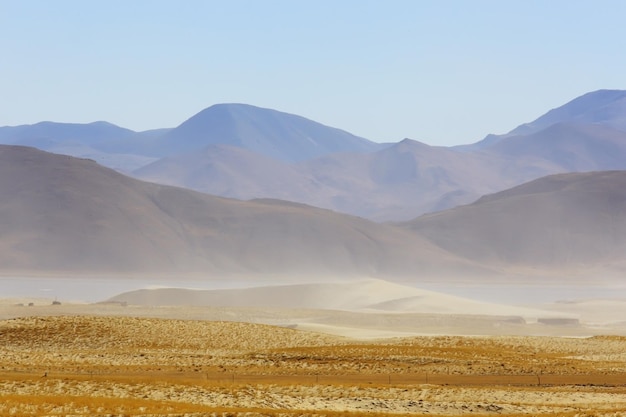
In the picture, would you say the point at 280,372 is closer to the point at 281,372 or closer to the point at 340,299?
the point at 281,372

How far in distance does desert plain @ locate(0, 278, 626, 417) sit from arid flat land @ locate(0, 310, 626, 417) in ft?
0.18

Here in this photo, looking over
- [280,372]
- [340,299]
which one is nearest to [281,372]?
[280,372]

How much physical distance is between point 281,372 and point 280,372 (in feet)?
0.11

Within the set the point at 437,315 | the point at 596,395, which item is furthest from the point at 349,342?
the point at 437,315

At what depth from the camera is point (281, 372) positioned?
37.7m

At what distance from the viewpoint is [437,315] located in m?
88.5

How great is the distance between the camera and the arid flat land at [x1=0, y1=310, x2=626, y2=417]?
1103 inches

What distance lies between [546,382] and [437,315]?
5241 cm

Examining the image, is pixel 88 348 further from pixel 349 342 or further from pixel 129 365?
pixel 349 342

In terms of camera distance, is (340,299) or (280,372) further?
(340,299)

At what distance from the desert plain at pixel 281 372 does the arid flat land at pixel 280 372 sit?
54 millimetres

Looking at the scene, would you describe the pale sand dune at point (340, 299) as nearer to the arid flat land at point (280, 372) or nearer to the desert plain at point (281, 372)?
the desert plain at point (281, 372)

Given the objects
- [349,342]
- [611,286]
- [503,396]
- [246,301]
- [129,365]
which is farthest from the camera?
[611,286]

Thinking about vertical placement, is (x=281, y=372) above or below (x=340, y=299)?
below
